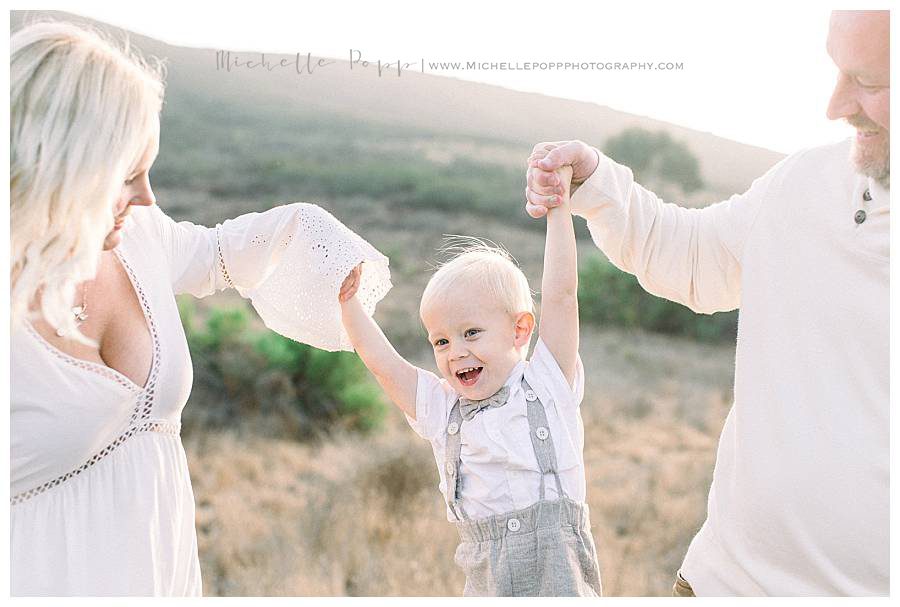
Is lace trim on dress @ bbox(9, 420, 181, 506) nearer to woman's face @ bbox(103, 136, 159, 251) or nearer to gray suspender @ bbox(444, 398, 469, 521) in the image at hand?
woman's face @ bbox(103, 136, 159, 251)

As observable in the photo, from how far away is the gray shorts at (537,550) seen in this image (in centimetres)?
207

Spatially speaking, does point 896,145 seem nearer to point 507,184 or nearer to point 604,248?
point 604,248

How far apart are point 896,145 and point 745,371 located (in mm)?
573

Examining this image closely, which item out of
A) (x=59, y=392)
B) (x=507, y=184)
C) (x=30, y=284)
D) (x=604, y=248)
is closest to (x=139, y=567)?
(x=59, y=392)

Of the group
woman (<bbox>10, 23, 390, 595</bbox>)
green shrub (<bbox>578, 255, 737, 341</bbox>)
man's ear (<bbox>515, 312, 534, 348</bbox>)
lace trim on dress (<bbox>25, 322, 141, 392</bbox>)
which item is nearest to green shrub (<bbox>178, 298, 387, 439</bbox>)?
green shrub (<bbox>578, 255, 737, 341</bbox>)

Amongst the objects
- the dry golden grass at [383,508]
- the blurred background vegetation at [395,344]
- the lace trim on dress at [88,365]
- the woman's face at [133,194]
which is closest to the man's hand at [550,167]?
the woman's face at [133,194]

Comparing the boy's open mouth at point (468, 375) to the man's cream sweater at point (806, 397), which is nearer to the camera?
the man's cream sweater at point (806, 397)

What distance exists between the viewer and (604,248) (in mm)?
2383

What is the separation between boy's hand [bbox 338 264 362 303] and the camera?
231 cm

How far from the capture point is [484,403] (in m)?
2.19

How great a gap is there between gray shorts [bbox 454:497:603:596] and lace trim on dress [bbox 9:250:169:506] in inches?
29.9

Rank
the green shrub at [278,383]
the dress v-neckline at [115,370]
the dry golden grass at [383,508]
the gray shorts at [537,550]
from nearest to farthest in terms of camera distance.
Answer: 1. the dress v-neckline at [115,370]
2. the gray shorts at [537,550]
3. the dry golden grass at [383,508]
4. the green shrub at [278,383]

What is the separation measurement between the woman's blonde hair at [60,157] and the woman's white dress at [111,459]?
141mm

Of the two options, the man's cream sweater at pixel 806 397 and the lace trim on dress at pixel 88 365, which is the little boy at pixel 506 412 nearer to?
the man's cream sweater at pixel 806 397
